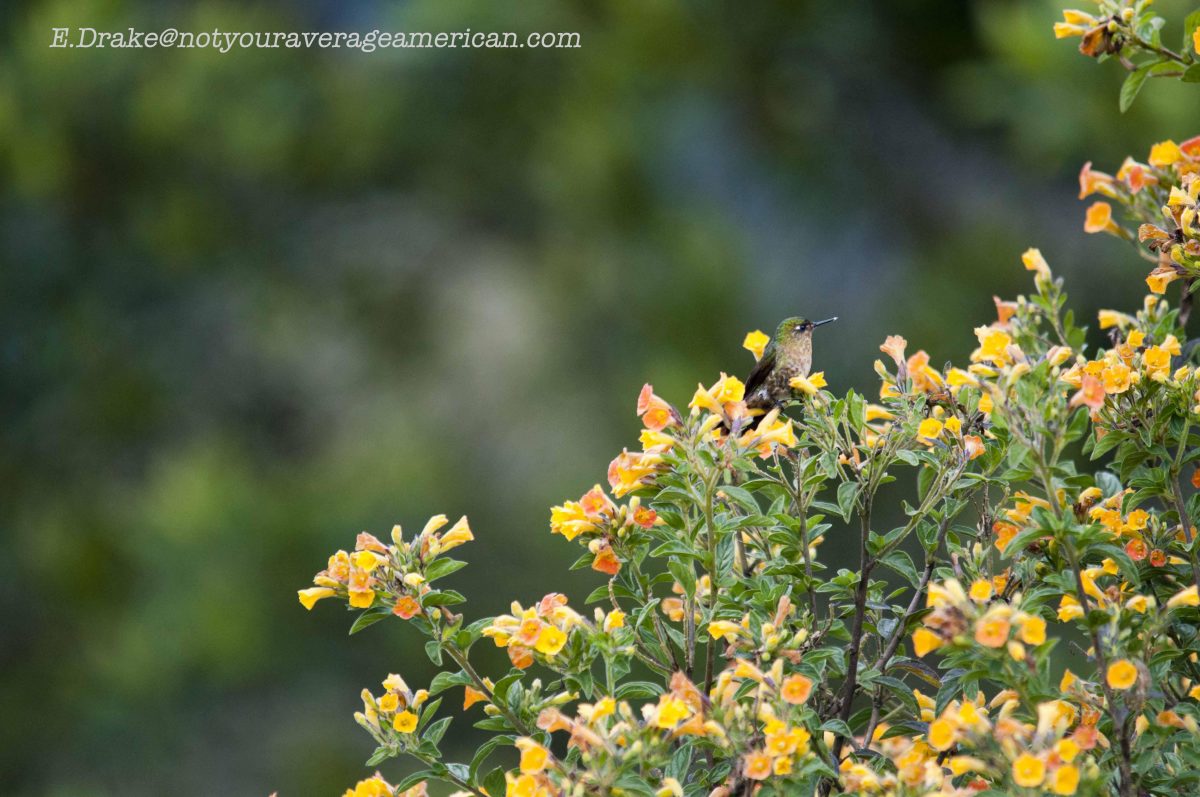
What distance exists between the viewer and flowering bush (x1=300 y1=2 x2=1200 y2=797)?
142 centimetres

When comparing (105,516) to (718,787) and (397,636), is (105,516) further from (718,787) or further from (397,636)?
(718,787)

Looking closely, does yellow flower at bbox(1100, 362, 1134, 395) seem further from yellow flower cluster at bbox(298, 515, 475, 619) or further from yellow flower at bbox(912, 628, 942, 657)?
yellow flower cluster at bbox(298, 515, 475, 619)

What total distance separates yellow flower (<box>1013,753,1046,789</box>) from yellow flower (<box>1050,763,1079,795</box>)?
0.04 ft

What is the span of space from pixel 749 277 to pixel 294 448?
3.38 meters

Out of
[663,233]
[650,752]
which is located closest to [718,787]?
[650,752]

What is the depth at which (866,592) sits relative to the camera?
5.63 ft

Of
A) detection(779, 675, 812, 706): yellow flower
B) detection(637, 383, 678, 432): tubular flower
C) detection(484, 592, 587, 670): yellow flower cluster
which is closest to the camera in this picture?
detection(779, 675, 812, 706): yellow flower

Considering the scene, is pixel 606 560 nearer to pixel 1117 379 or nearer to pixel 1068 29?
A: pixel 1117 379

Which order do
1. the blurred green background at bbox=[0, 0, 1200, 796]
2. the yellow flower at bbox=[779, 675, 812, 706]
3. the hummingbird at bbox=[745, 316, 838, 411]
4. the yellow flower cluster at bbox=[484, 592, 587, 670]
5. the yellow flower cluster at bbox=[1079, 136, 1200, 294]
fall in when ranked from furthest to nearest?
the blurred green background at bbox=[0, 0, 1200, 796], the hummingbird at bbox=[745, 316, 838, 411], the yellow flower cluster at bbox=[1079, 136, 1200, 294], the yellow flower cluster at bbox=[484, 592, 587, 670], the yellow flower at bbox=[779, 675, 812, 706]

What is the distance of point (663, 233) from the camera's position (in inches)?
285

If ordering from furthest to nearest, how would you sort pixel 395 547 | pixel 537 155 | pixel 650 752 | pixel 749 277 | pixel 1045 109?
pixel 537 155 < pixel 749 277 < pixel 1045 109 < pixel 395 547 < pixel 650 752

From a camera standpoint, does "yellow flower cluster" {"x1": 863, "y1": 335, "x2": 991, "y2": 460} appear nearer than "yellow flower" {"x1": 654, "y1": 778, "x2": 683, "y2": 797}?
No

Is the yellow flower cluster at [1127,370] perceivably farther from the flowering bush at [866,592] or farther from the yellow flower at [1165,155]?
the yellow flower at [1165,155]

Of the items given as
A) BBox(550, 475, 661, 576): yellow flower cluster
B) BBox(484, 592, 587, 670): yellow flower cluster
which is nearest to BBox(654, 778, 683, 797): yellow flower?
BBox(484, 592, 587, 670): yellow flower cluster
